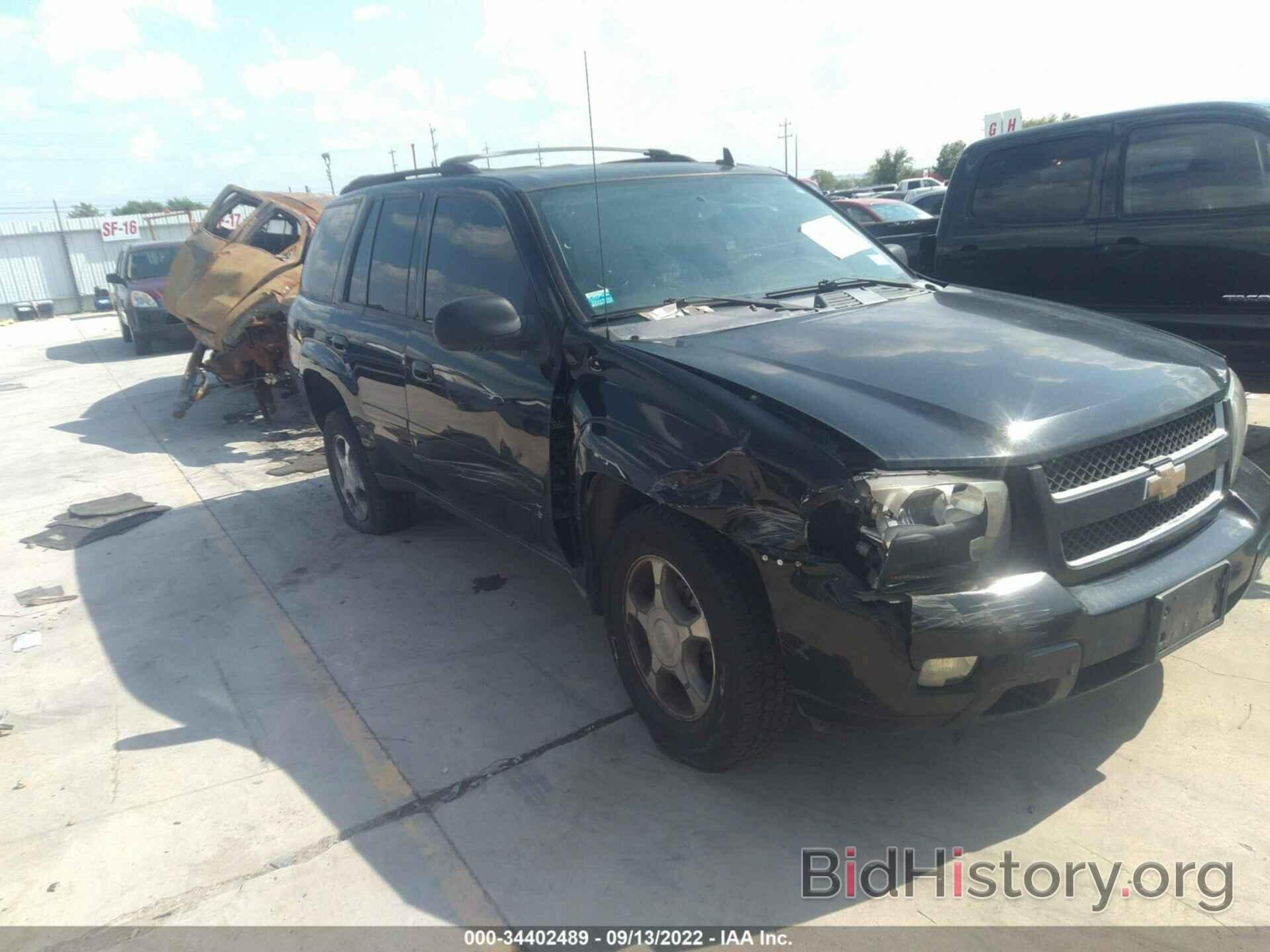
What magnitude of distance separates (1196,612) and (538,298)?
2.39 m

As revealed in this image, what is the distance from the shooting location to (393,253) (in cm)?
472

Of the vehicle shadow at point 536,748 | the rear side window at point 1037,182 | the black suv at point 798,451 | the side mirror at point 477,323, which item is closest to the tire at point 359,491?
the vehicle shadow at point 536,748

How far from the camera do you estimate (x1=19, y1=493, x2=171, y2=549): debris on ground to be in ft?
20.7

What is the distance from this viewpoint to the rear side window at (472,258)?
3.73 meters

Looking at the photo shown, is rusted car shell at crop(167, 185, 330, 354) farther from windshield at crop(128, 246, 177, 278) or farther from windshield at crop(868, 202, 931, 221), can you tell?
windshield at crop(868, 202, 931, 221)

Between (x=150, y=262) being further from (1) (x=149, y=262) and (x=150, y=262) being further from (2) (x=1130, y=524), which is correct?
(2) (x=1130, y=524)

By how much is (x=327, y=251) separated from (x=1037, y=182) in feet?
14.7

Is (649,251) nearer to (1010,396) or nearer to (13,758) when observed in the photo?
(1010,396)

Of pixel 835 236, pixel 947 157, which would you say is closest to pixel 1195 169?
pixel 835 236

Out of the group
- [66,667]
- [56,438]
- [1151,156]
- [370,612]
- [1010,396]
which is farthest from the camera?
[56,438]

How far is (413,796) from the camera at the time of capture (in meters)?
3.18

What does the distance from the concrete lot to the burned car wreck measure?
4605 millimetres

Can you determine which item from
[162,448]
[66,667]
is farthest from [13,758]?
[162,448]
